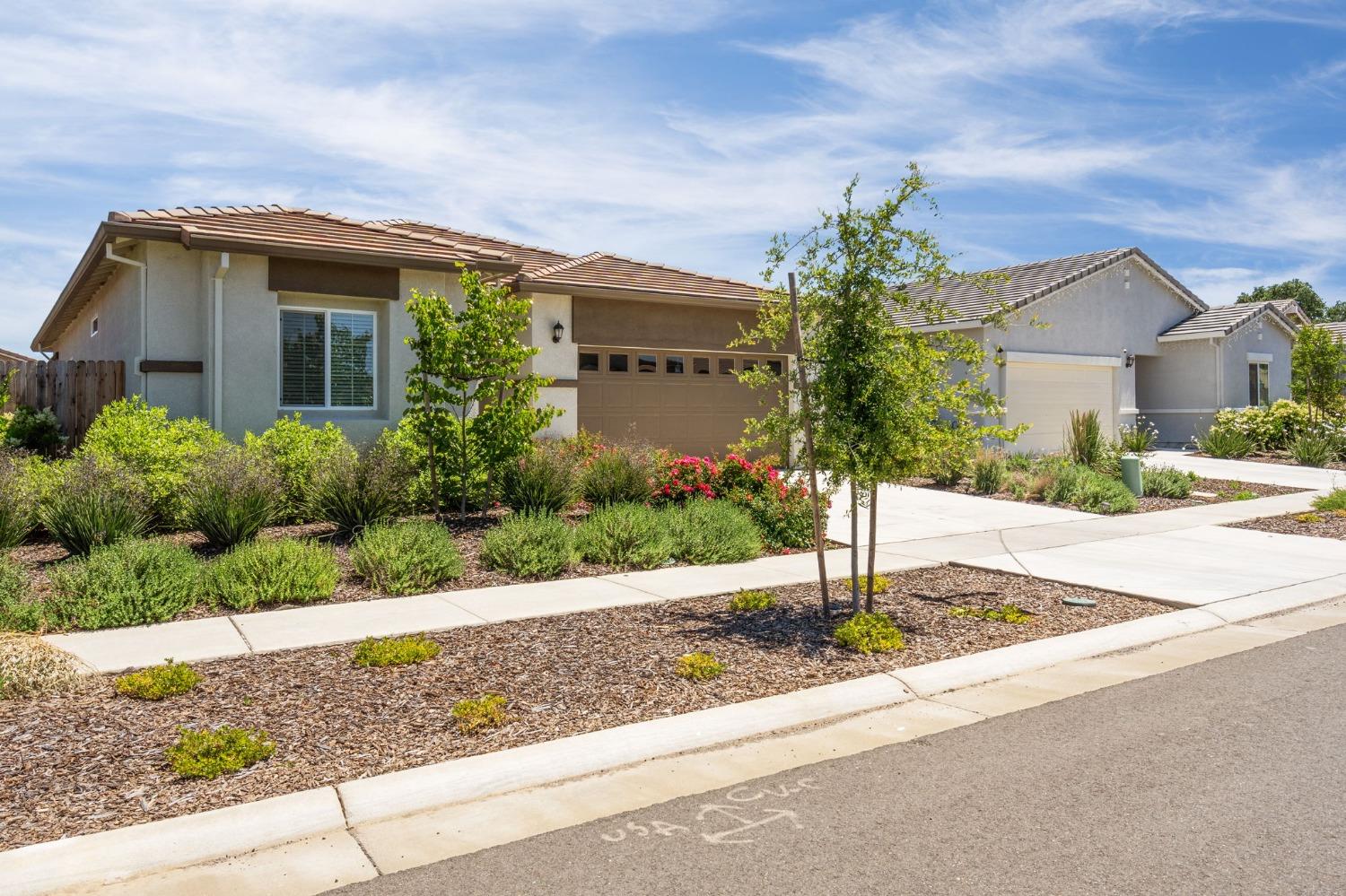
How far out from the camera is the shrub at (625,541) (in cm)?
1015

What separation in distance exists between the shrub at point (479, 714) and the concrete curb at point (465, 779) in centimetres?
37

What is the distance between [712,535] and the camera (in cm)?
1075

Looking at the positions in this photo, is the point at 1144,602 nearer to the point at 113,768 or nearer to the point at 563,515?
the point at 563,515

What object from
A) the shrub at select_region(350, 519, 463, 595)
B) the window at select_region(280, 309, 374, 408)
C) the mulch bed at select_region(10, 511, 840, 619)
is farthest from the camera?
the window at select_region(280, 309, 374, 408)

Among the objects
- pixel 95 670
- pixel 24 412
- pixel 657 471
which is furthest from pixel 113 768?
pixel 24 412

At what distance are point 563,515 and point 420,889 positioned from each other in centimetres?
898

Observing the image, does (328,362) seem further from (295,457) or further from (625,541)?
(625,541)

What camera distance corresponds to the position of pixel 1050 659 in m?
6.92

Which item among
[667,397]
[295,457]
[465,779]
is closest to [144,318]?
[295,457]

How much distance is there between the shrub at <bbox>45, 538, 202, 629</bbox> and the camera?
293 inches

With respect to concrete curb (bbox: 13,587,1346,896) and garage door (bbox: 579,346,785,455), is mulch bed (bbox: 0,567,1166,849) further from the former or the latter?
garage door (bbox: 579,346,785,455)

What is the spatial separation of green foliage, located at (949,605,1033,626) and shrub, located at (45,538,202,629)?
631 centimetres

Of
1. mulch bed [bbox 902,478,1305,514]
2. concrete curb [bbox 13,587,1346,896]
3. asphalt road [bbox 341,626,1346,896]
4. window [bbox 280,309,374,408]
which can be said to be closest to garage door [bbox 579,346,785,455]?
mulch bed [bbox 902,478,1305,514]

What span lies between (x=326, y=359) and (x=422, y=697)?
32.7ft
